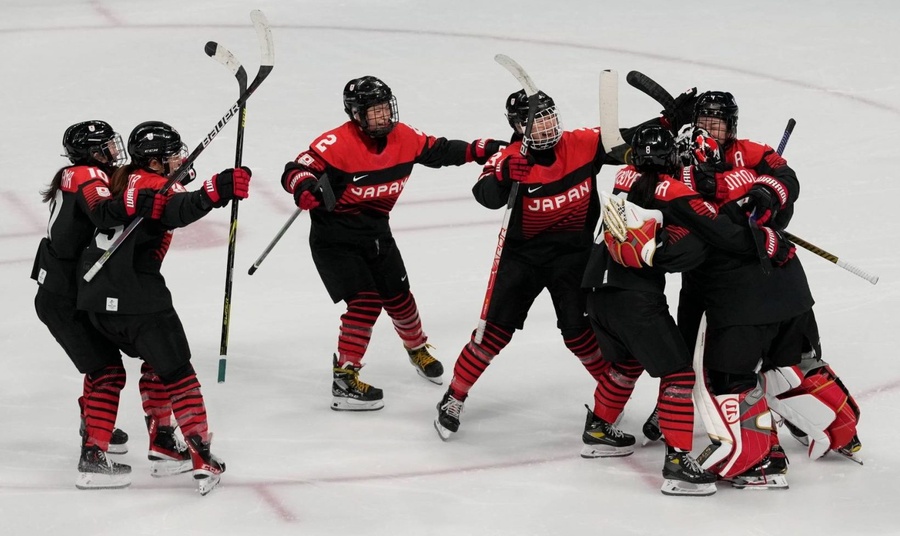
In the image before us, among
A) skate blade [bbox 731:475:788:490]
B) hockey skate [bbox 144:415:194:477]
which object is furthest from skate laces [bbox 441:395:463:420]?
skate blade [bbox 731:475:788:490]

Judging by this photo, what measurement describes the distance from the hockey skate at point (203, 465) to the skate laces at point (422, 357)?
47.4 inches

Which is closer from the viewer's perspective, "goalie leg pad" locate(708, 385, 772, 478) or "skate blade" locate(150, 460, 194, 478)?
"goalie leg pad" locate(708, 385, 772, 478)

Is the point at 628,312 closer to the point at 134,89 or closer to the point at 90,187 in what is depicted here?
the point at 90,187

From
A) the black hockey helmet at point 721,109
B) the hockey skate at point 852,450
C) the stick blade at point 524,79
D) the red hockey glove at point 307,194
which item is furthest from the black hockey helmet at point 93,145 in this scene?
the hockey skate at point 852,450

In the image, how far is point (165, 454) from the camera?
480 centimetres

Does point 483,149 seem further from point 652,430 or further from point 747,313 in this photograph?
point 747,313

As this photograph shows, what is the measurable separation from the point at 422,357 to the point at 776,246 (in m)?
1.65

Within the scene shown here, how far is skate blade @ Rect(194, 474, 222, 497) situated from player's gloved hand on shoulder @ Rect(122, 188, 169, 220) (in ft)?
2.80

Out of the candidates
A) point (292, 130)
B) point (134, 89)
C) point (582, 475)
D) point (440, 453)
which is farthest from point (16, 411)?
point (134, 89)

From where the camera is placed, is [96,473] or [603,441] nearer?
[96,473]

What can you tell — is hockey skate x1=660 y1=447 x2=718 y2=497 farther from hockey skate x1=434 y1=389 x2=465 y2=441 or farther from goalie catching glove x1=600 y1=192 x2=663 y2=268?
hockey skate x1=434 y1=389 x2=465 y2=441

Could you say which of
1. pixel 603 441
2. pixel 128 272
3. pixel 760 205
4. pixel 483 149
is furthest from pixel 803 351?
pixel 128 272

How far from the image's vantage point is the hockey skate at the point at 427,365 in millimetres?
5605

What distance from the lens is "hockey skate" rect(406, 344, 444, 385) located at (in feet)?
18.4
